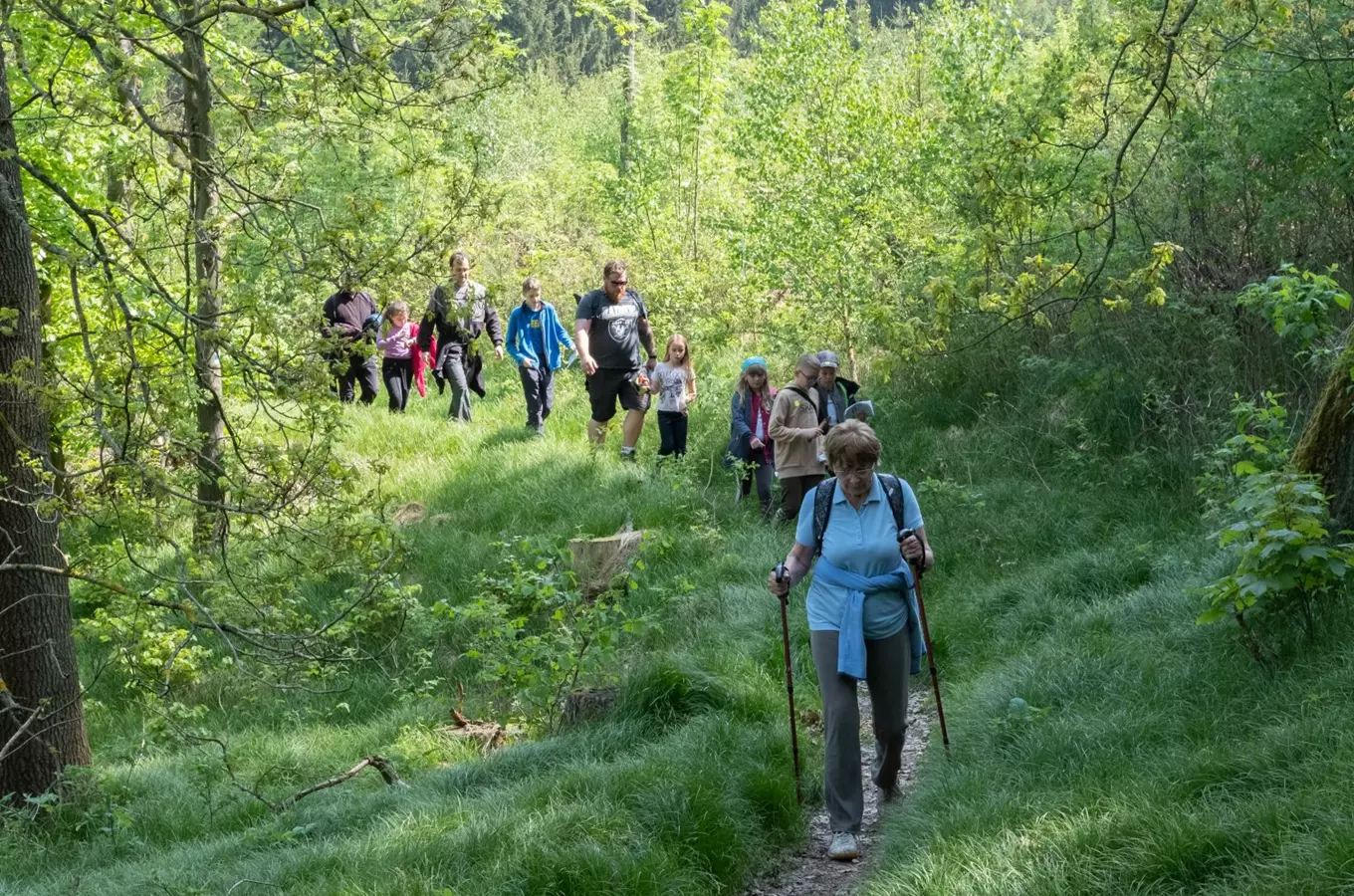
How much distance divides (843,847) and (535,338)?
978 cm

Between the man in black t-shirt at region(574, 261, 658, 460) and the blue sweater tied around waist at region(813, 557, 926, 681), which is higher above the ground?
the man in black t-shirt at region(574, 261, 658, 460)

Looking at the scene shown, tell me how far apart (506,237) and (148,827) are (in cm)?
2222

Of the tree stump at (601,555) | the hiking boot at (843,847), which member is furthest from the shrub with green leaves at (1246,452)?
the tree stump at (601,555)

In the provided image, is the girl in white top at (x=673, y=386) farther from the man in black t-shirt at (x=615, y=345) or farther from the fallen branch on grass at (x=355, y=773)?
the fallen branch on grass at (x=355, y=773)

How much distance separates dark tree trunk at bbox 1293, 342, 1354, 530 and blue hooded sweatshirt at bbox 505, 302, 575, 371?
30.1 ft

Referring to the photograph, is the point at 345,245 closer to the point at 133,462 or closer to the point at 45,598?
the point at 133,462

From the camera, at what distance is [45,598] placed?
315 inches

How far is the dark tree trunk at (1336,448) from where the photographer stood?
654 centimetres

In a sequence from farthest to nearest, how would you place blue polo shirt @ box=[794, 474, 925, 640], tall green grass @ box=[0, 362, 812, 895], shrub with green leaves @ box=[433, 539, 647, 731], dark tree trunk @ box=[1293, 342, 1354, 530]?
shrub with green leaves @ box=[433, 539, 647, 731] < dark tree trunk @ box=[1293, 342, 1354, 530] < blue polo shirt @ box=[794, 474, 925, 640] < tall green grass @ box=[0, 362, 812, 895]

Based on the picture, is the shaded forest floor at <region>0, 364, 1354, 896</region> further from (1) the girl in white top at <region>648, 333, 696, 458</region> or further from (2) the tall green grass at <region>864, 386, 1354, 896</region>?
(1) the girl in white top at <region>648, 333, 696, 458</region>

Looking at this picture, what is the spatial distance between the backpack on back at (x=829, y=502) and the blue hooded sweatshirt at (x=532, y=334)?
8.70 m

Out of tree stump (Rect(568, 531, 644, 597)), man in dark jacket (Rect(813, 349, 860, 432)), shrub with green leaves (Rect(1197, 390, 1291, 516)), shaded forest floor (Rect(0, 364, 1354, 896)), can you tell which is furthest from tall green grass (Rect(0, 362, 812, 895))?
shrub with green leaves (Rect(1197, 390, 1291, 516))

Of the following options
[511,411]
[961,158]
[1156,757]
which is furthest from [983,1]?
[1156,757]

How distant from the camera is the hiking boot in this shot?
5973 mm
